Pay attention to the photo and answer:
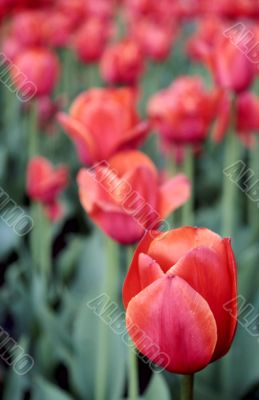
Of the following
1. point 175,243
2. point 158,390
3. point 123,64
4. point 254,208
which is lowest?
point 254,208

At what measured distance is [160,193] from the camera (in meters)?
0.72

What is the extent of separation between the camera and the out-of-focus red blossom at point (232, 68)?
1.04 metres

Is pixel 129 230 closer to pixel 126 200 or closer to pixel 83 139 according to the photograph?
pixel 126 200

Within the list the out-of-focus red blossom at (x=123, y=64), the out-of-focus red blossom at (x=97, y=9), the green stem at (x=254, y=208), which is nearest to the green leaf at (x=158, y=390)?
the green stem at (x=254, y=208)

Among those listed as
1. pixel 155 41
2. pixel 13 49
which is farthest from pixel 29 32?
pixel 155 41

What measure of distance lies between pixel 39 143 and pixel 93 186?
51.0 inches

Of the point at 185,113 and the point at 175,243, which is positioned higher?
Result: the point at 175,243

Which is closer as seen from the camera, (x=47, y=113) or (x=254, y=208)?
(x=254, y=208)

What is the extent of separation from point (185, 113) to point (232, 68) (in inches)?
3.7

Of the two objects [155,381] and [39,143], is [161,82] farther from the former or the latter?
[155,381]

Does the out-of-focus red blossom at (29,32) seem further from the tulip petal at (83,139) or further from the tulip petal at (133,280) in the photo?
the tulip petal at (133,280)

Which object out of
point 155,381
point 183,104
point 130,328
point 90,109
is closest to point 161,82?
point 183,104

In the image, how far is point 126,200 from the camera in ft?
2.27

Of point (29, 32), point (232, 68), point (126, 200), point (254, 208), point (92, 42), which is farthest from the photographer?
point (92, 42)
